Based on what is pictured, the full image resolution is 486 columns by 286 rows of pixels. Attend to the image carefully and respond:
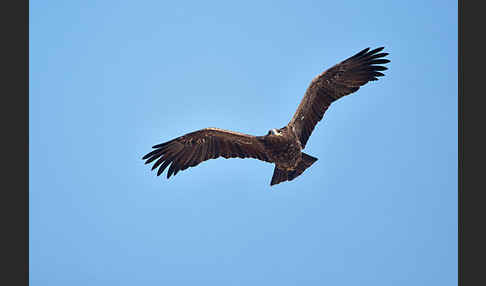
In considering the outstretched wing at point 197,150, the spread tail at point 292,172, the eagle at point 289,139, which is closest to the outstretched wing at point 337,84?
the eagle at point 289,139

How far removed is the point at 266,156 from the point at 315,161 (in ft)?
3.73

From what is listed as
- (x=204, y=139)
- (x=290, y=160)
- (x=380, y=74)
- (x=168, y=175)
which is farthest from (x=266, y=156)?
(x=380, y=74)

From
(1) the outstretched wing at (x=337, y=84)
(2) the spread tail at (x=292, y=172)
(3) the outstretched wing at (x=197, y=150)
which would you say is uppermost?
(1) the outstretched wing at (x=337, y=84)

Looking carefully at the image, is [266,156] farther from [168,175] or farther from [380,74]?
[380,74]

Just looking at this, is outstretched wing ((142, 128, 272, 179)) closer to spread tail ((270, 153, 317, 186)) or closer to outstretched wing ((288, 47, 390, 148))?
spread tail ((270, 153, 317, 186))

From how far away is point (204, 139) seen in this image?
482 inches

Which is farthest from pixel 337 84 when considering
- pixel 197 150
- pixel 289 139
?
pixel 197 150

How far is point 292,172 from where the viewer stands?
39.2ft

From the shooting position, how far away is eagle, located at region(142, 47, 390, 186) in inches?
463

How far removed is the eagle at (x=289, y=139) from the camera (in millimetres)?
11766

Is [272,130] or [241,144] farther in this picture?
[241,144]

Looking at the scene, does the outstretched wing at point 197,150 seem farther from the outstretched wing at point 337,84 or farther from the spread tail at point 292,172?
the outstretched wing at point 337,84

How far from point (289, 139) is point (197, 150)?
229cm

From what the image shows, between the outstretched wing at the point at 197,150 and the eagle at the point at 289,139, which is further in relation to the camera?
the outstretched wing at the point at 197,150
